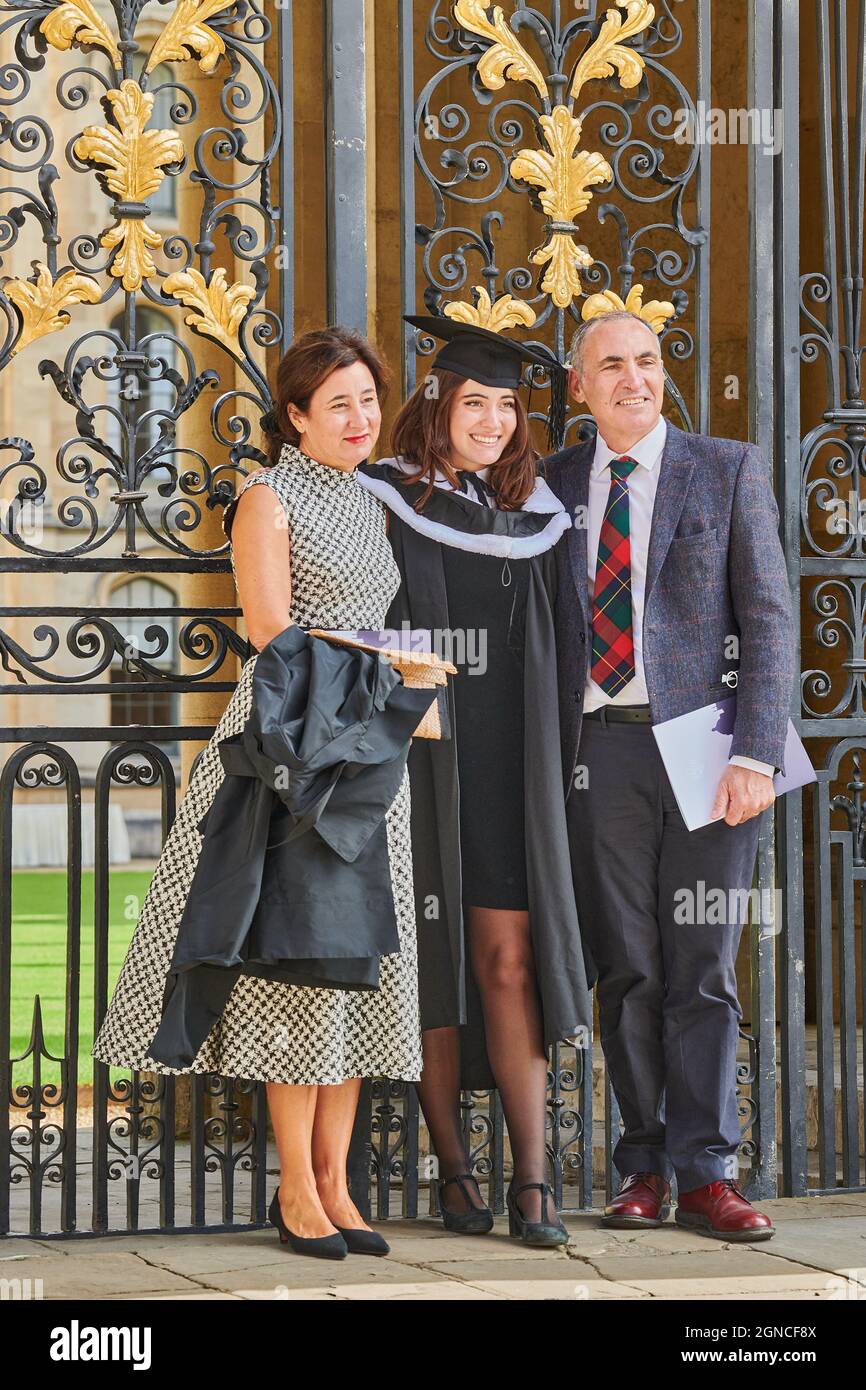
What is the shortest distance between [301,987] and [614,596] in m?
1.35

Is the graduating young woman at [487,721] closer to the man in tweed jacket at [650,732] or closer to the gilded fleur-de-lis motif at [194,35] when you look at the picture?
the man in tweed jacket at [650,732]

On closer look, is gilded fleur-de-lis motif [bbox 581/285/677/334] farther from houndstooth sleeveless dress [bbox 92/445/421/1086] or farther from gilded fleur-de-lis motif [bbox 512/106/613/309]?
houndstooth sleeveless dress [bbox 92/445/421/1086]

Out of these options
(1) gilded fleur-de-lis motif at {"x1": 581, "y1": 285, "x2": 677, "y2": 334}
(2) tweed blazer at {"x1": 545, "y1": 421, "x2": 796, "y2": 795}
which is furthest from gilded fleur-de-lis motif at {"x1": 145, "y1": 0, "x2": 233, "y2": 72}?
(2) tweed blazer at {"x1": 545, "y1": 421, "x2": 796, "y2": 795}

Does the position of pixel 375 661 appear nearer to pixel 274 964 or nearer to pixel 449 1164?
pixel 274 964

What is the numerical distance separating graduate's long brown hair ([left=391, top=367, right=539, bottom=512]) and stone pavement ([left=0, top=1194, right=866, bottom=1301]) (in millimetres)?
1935

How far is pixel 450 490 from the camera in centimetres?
482

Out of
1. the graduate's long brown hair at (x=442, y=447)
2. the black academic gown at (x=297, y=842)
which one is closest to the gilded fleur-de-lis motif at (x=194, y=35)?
the graduate's long brown hair at (x=442, y=447)

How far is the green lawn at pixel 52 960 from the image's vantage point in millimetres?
10797

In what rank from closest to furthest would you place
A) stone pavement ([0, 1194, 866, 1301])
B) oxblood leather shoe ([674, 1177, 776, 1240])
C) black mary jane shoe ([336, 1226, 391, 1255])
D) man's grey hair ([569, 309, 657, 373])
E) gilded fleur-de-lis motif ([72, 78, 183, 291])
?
stone pavement ([0, 1194, 866, 1301]) < black mary jane shoe ([336, 1226, 391, 1255]) < oxblood leather shoe ([674, 1177, 776, 1240]) < man's grey hair ([569, 309, 657, 373]) < gilded fleur-de-lis motif ([72, 78, 183, 291])

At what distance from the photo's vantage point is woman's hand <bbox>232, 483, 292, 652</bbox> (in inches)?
173

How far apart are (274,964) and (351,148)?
244cm

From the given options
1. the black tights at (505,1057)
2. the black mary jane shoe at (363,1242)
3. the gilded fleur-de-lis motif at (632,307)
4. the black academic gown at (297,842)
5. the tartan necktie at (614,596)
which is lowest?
the black mary jane shoe at (363,1242)

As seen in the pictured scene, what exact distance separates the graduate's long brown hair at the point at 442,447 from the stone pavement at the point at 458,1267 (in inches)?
76.2

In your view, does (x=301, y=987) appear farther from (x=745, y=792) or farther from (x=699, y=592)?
(x=699, y=592)
